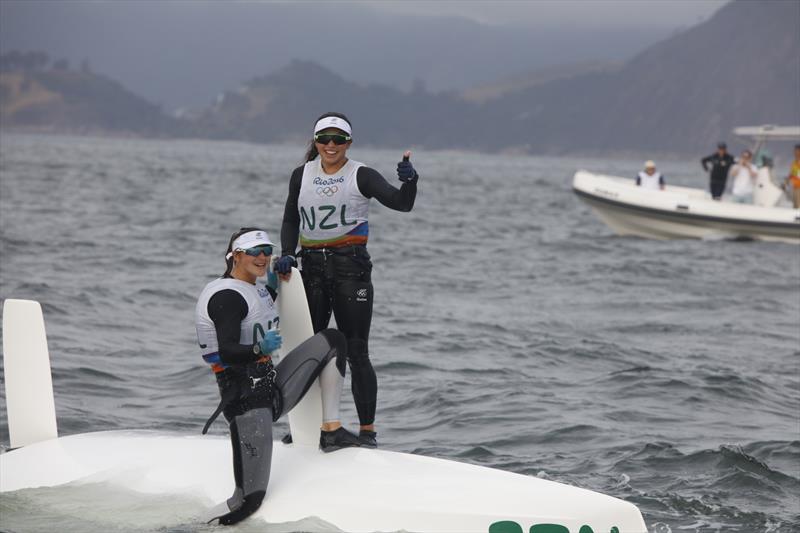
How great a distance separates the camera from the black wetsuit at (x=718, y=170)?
25906mm

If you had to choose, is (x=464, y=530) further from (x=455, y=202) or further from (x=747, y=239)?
(x=455, y=202)

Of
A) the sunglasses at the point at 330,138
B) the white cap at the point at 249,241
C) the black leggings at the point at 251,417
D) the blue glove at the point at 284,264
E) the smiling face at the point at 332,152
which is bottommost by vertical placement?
the black leggings at the point at 251,417

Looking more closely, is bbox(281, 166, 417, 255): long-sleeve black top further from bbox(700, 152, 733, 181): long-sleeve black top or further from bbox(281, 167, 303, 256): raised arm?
bbox(700, 152, 733, 181): long-sleeve black top

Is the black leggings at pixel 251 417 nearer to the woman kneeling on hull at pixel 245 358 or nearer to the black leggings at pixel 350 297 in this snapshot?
the woman kneeling on hull at pixel 245 358

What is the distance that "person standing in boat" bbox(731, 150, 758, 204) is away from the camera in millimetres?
26328

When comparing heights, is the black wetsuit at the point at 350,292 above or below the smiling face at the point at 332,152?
below

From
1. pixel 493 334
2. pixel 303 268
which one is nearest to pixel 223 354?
pixel 303 268

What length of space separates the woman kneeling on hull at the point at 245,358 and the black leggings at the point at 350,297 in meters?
0.57

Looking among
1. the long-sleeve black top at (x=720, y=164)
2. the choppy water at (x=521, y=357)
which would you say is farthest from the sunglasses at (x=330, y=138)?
the long-sleeve black top at (x=720, y=164)

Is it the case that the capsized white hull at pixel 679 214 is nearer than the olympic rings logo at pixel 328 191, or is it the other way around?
the olympic rings logo at pixel 328 191

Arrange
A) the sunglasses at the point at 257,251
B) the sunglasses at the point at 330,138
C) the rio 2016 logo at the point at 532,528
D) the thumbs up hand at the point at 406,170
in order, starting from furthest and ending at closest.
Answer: the sunglasses at the point at 330,138, the thumbs up hand at the point at 406,170, the sunglasses at the point at 257,251, the rio 2016 logo at the point at 532,528

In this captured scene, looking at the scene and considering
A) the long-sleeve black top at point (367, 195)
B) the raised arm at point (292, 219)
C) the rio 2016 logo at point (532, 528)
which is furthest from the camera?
the raised arm at point (292, 219)

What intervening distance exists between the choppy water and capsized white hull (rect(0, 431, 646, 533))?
20cm

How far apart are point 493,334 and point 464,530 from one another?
9.03 m
